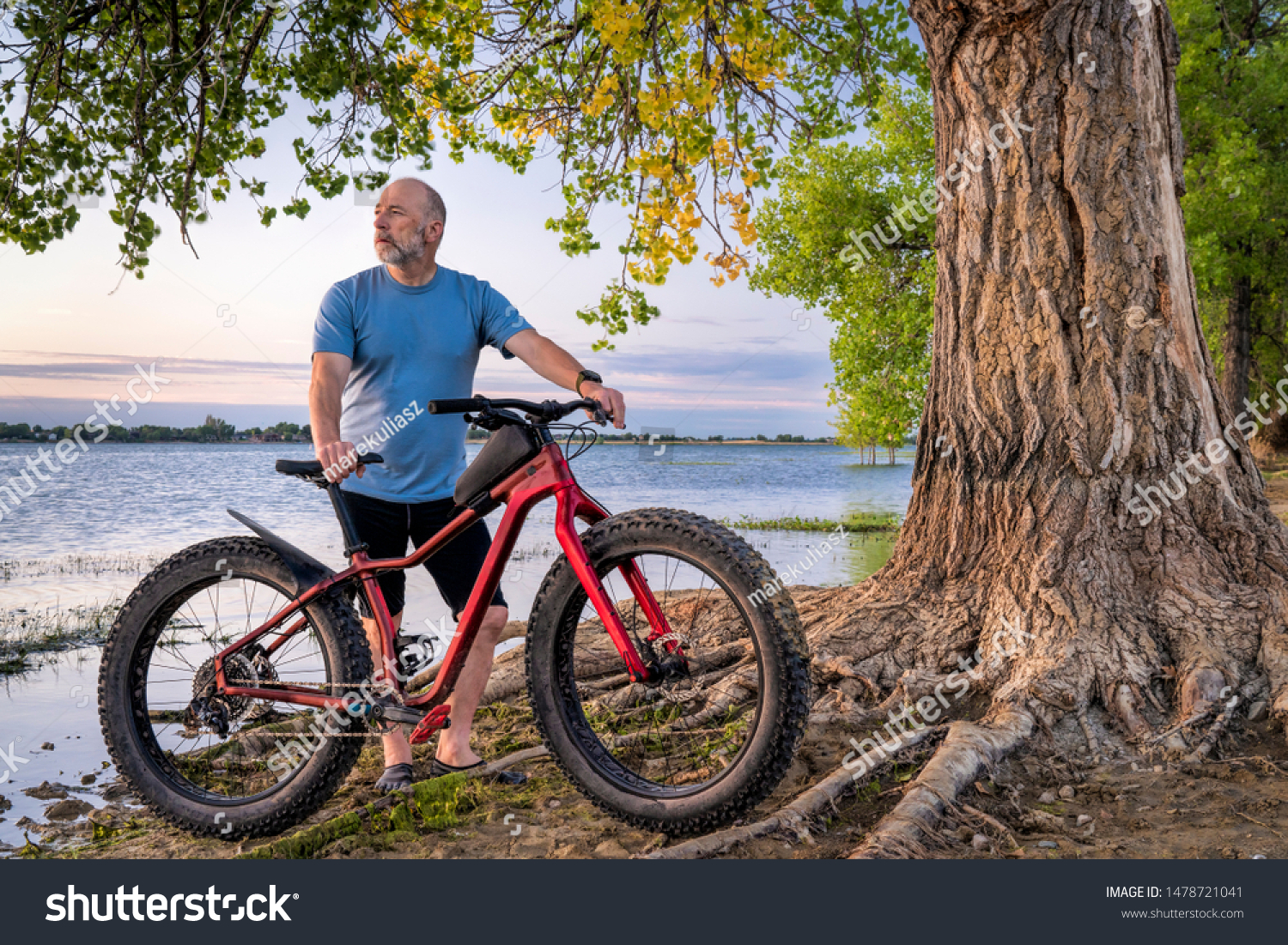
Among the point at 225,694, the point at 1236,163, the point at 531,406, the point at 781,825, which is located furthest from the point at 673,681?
the point at 1236,163

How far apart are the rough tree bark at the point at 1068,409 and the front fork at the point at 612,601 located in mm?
1333

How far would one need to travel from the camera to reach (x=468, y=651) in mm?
3072

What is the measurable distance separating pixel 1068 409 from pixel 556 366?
92.6 inches

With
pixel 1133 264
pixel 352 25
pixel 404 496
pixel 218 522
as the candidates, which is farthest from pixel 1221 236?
pixel 218 522

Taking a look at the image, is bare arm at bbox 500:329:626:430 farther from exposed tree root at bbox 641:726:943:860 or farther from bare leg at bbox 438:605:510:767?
exposed tree root at bbox 641:726:943:860

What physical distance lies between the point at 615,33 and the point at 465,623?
368 cm

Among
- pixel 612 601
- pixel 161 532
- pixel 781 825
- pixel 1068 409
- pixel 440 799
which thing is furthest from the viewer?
pixel 161 532

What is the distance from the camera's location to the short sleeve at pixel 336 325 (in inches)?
130

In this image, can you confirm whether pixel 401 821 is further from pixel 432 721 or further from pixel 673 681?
pixel 673 681

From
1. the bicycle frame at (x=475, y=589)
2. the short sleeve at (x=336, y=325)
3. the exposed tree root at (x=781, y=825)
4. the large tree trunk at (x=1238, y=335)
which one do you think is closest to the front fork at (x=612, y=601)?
the bicycle frame at (x=475, y=589)

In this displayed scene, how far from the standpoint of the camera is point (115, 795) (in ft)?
12.7

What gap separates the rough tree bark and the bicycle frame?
4.84 ft

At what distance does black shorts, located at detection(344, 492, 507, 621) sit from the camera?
336cm

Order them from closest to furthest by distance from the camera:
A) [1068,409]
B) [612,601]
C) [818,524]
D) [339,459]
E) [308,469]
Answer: [612,601] < [339,459] < [308,469] < [1068,409] < [818,524]
